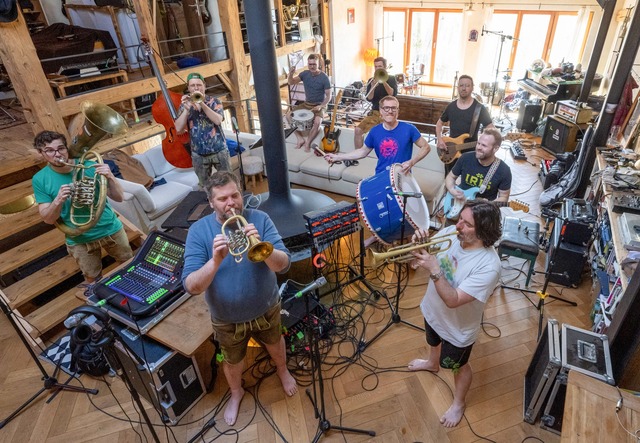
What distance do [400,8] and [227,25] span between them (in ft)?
23.2

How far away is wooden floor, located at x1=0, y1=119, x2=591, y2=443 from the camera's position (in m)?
2.44

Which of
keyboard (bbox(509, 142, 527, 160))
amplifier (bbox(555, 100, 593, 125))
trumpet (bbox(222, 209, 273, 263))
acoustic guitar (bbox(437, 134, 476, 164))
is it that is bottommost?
keyboard (bbox(509, 142, 527, 160))

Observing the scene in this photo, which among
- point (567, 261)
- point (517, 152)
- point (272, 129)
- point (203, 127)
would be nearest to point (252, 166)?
point (203, 127)

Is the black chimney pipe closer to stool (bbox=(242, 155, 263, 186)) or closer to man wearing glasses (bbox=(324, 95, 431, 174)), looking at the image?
man wearing glasses (bbox=(324, 95, 431, 174))

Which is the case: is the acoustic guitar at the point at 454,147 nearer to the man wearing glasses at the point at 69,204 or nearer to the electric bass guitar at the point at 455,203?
the electric bass guitar at the point at 455,203

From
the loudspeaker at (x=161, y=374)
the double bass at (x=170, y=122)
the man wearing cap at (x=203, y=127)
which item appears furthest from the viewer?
the double bass at (x=170, y=122)

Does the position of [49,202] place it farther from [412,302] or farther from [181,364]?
[412,302]

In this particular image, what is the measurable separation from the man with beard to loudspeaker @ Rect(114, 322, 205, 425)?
8.21 feet

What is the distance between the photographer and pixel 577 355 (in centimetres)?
222

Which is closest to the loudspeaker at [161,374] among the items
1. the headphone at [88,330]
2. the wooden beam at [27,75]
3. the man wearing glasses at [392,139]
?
the headphone at [88,330]

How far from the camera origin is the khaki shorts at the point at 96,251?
120 inches

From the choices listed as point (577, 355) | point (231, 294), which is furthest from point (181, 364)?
point (577, 355)

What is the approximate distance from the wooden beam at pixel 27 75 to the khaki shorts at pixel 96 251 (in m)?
2.33

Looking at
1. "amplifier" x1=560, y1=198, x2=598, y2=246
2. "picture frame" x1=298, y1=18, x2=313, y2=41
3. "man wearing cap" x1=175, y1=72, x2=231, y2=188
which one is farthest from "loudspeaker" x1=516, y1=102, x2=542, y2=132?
"man wearing cap" x1=175, y1=72, x2=231, y2=188
